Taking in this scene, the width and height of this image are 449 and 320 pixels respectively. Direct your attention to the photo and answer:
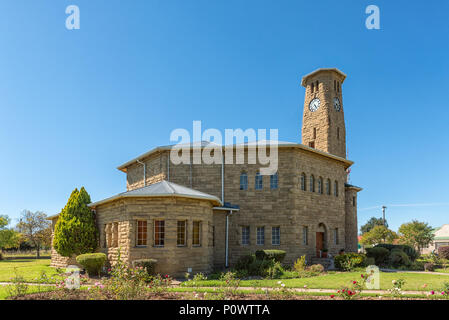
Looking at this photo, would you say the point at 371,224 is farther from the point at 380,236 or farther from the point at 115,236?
the point at 115,236

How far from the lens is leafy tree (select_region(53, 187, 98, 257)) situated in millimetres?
19250

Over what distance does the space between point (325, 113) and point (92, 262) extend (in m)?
22.8

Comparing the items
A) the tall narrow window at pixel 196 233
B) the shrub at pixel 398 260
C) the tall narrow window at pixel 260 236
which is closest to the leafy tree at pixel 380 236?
the shrub at pixel 398 260

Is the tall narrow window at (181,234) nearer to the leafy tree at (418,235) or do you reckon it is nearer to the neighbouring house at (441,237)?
the leafy tree at (418,235)

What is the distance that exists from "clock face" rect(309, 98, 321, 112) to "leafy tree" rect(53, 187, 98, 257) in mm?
21377

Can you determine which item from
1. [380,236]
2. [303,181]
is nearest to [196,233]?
[303,181]

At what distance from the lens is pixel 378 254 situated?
22766 millimetres

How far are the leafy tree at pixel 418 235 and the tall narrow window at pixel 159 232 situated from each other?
35.5 meters

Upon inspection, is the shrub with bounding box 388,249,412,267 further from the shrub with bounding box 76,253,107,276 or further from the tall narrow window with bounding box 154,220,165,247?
the shrub with bounding box 76,253,107,276

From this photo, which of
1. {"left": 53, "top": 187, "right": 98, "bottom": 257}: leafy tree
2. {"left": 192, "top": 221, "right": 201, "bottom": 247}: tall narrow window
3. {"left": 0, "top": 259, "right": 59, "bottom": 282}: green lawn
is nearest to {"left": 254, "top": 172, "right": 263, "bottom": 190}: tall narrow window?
{"left": 192, "top": 221, "right": 201, "bottom": 247}: tall narrow window

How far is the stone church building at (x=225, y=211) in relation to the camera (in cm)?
1608

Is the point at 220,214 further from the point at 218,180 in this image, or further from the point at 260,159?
the point at 260,159

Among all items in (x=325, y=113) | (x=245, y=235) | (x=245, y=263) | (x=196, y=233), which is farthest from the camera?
(x=325, y=113)
